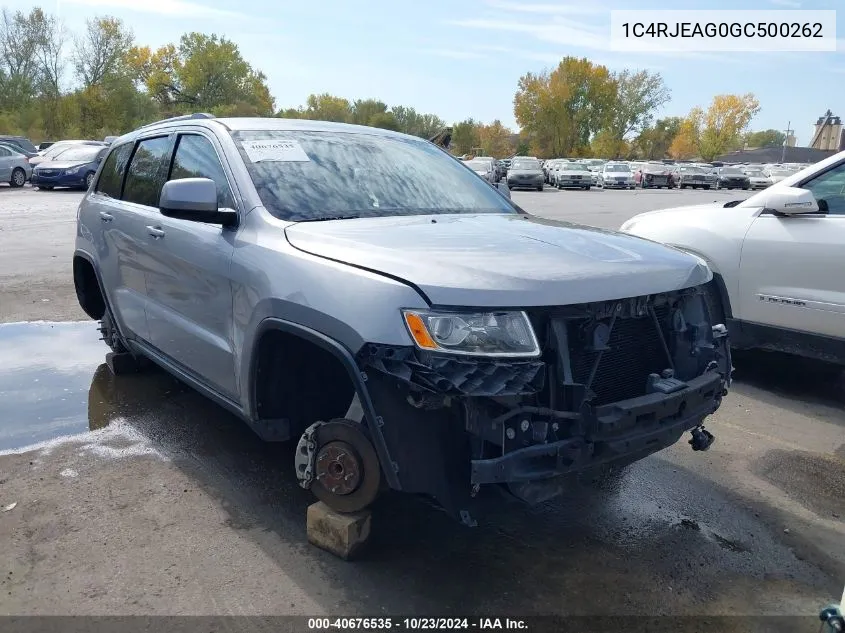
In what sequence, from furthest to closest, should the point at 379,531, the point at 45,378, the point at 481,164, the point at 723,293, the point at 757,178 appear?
the point at 757,178 → the point at 481,164 → the point at 723,293 → the point at 45,378 → the point at 379,531

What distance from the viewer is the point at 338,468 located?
2895 millimetres

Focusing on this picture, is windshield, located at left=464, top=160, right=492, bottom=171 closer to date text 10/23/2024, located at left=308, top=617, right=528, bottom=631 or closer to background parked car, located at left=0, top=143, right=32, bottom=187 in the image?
background parked car, located at left=0, top=143, right=32, bottom=187

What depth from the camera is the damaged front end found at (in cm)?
245

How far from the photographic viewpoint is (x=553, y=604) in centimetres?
275

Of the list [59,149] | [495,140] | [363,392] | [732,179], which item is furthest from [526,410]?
[495,140]

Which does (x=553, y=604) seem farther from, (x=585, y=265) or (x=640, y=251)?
(x=640, y=251)

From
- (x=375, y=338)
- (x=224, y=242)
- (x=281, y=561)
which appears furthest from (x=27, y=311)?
(x=375, y=338)

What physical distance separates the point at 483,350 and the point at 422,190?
5.34 ft

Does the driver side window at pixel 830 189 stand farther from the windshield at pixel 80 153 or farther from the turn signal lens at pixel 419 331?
the windshield at pixel 80 153

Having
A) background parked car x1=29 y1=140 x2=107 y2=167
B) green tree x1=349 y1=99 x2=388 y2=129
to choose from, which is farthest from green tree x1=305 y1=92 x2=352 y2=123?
background parked car x1=29 y1=140 x2=107 y2=167

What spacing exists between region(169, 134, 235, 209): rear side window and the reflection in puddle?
170 centimetres

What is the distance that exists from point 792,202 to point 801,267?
1.48 feet

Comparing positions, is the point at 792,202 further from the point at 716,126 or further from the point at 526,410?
the point at 716,126

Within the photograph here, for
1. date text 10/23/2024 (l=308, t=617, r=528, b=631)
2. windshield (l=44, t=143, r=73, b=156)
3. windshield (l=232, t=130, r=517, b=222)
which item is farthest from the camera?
windshield (l=44, t=143, r=73, b=156)
